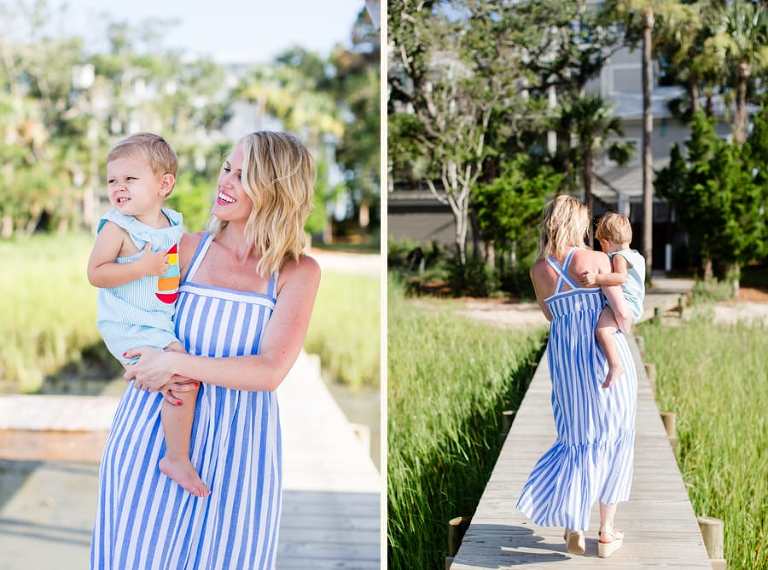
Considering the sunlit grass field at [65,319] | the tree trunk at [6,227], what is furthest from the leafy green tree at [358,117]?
the tree trunk at [6,227]

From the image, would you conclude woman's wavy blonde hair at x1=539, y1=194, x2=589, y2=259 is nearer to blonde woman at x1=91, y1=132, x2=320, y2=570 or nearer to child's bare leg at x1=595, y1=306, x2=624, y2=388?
child's bare leg at x1=595, y1=306, x2=624, y2=388

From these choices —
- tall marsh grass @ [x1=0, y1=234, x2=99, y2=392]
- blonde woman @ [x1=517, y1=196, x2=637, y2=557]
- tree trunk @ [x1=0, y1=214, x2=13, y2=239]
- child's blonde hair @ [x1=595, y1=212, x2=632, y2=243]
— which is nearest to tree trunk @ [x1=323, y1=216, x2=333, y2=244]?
tall marsh grass @ [x1=0, y1=234, x2=99, y2=392]

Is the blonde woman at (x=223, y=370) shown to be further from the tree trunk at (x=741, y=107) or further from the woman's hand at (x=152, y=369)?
the tree trunk at (x=741, y=107)

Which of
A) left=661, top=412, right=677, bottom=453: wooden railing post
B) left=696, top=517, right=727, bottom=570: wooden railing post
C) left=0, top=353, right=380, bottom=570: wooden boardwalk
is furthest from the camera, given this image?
left=0, top=353, right=380, bottom=570: wooden boardwalk

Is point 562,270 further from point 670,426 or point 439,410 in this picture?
point 439,410

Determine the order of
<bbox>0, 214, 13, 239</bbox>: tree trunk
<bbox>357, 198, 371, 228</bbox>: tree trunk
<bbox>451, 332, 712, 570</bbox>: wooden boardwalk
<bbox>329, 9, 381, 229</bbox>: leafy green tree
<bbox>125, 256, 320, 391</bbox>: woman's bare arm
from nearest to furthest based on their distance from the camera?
1. <bbox>125, 256, 320, 391</bbox>: woman's bare arm
2. <bbox>451, 332, 712, 570</bbox>: wooden boardwalk
3. <bbox>0, 214, 13, 239</bbox>: tree trunk
4. <bbox>357, 198, 371, 228</bbox>: tree trunk
5. <bbox>329, 9, 381, 229</bbox>: leafy green tree

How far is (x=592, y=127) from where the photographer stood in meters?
4.07

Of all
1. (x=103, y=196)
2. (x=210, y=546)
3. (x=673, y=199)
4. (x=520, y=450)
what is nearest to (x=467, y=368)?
(x=520, y=450)

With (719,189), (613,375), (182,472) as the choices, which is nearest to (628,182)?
(719,189)

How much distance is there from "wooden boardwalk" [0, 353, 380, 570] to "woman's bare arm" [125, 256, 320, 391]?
8.92ft

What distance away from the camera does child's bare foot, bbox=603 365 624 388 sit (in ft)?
9.56

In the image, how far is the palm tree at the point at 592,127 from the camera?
13.2ft

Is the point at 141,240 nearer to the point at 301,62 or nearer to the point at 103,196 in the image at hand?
the point at 103,196

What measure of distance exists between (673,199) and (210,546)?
2458 millimetres
